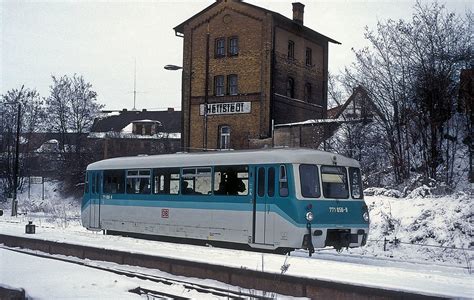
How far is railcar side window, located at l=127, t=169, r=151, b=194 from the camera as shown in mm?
17844

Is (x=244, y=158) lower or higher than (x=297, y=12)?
lower

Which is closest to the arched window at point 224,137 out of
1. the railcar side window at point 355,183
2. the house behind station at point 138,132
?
the house behind station at point 138,132

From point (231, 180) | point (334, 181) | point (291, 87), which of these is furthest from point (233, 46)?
point (334, 181)

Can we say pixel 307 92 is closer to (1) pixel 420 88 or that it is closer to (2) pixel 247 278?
(1) pixel 420 88

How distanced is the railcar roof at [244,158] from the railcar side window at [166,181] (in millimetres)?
176

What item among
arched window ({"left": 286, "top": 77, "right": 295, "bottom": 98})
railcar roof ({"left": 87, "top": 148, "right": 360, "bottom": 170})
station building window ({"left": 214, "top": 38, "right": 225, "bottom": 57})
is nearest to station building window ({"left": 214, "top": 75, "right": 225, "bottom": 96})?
station building window ({"left": 214, "top": 38, "right": 225, "bottom": 57})

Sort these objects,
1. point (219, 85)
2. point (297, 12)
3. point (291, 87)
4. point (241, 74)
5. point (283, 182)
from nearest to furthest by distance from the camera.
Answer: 1. point (283, 182)
2. point (241, 74)
3. point (219, 85)
4. point (291, 87)
5. point (297, 12)

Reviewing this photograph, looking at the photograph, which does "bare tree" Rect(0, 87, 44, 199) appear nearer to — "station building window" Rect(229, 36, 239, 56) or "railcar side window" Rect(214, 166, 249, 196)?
"station building window" Rect(229, 36, 239, 56)

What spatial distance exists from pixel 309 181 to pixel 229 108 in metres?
23.9

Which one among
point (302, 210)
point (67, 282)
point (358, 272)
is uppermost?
point (302, 210)

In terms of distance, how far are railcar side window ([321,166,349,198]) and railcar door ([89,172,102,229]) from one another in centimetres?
909

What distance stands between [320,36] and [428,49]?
18.4 meters

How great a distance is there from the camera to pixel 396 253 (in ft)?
52.3

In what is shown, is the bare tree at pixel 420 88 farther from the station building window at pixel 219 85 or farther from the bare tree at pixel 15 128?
the bare tree at pixel 15 128
